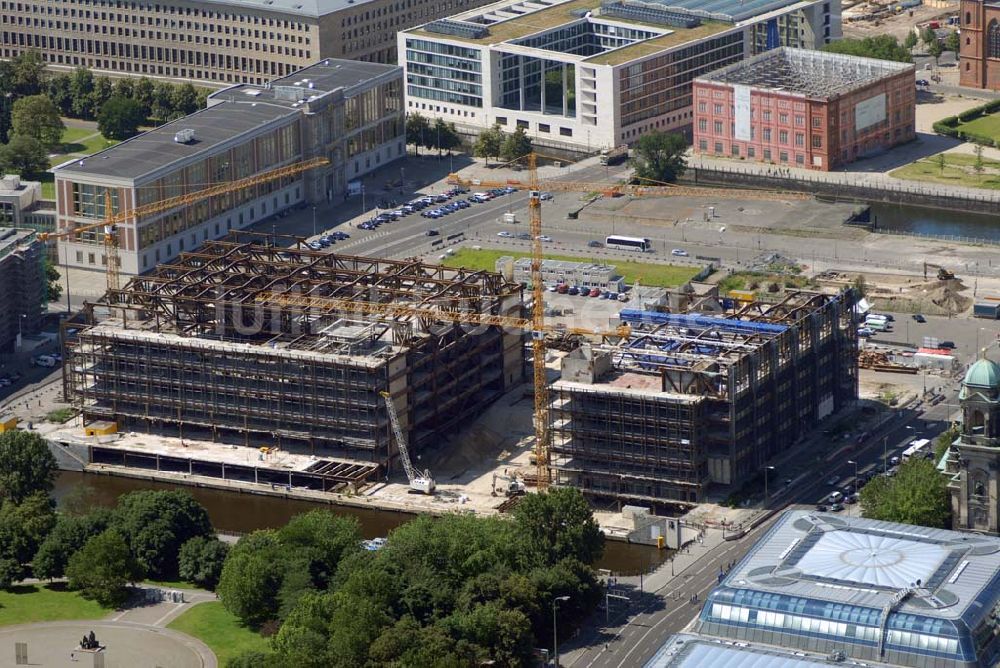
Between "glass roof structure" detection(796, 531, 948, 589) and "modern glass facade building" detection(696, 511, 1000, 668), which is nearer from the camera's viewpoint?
"modern glass facade building" detection(696, 511, 1000, 668)

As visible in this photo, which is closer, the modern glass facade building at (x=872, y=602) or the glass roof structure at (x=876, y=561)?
the modern glass facade building at (x=872, y=602)

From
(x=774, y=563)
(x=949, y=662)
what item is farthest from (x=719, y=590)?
(x=949, y=662)

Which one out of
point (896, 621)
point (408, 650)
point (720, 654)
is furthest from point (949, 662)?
point (408, 650)

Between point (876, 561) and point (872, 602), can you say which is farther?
point (876, 561)

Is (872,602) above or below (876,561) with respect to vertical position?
below

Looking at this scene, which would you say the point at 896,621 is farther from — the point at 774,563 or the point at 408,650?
the point at 408,650

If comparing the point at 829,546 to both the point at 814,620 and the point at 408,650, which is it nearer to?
the point at 814,620

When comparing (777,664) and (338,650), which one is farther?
(338,650)
